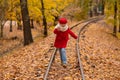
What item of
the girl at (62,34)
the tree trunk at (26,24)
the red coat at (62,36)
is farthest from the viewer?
the tree trunk at (26,24)

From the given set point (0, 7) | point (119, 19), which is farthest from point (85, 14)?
point (0, 7)

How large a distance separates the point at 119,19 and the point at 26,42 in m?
16.8

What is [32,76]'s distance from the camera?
35.1 ft

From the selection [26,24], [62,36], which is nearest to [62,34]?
[62,36]

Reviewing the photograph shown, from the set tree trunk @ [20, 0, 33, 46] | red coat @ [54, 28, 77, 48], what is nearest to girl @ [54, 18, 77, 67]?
red coat @ [54, 28, 77, 48]

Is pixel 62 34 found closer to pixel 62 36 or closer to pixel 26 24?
pixel 62 36

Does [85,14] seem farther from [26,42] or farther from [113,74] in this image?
[113,74]

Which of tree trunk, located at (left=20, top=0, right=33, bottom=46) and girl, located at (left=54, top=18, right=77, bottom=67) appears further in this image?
tree trunk, located at (left=20, top=0, right=33, bottom=46)

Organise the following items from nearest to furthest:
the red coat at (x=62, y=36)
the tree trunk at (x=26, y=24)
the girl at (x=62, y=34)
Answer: the girl at (x=62, y=34) < the red coat at (x=62, y=36) < the tree trunk at (x=26, y=24)

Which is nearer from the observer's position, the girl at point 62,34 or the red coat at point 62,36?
the girl at point 62,34

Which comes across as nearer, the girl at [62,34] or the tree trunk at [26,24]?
the girl at [62,34]

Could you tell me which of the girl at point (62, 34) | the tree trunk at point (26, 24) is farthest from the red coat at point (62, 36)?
the tree trunk at point (26, 24)

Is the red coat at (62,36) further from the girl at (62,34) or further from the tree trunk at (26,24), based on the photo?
the tree trunk at (26,24)

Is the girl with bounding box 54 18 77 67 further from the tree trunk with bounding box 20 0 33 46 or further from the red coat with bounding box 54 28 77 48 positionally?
the tree trunk with bounding box 20 0 33 46
